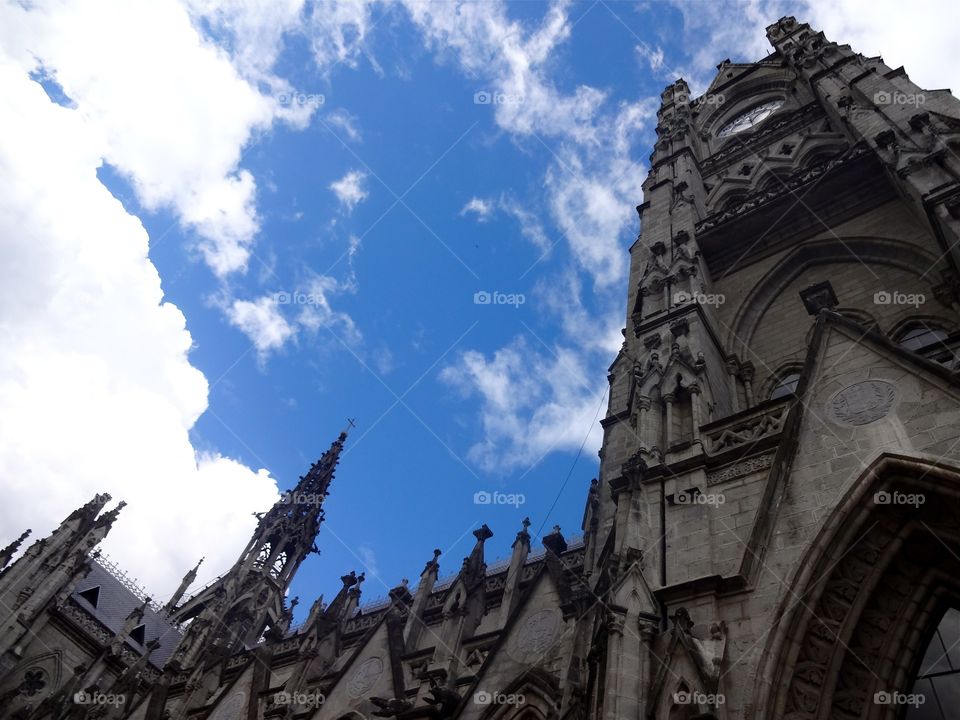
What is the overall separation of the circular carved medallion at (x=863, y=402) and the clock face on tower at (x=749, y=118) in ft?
58.1

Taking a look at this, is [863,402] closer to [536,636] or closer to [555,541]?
[536,636]

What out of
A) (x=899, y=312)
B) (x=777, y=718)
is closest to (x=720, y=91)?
(x=899, y=312)

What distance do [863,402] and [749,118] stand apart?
19.6 metres

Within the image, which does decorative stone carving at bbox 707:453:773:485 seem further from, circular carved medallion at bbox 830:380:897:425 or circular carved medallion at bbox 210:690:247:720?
circular carved medallion at bbox 210:690:247:720

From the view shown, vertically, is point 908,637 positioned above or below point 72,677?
below

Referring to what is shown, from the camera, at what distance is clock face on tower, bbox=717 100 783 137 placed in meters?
24.1

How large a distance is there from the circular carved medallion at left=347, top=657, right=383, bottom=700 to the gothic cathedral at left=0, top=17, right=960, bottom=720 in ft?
0.25

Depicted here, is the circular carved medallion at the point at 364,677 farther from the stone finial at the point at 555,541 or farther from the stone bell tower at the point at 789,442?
the stone bell tower at the point at 789,442

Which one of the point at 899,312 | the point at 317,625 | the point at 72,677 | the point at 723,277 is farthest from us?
the point at 72,677

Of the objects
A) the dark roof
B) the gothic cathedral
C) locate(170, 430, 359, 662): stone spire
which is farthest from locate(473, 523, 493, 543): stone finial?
the dark roof

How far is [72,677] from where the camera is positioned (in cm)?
2639

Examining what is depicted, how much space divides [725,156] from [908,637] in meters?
17.6

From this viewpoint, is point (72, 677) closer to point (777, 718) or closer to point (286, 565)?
point (286, 565)

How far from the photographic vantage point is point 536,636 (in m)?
12.1
